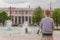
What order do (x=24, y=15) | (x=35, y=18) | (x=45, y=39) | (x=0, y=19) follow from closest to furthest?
(x=45, y=39) → (x=35, y=18) → (x=0, y=19) → (x=24, y=15)

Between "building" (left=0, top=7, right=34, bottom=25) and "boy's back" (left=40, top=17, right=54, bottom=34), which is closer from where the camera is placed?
"boy's back" (left=40, top=17, right=54, bottom=34)

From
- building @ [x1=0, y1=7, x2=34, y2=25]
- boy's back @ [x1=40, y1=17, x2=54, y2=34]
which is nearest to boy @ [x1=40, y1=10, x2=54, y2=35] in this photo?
boy's back @ [x1=40, y1=17, x2=54, y2=34]

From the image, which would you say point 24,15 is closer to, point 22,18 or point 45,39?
point 22,18

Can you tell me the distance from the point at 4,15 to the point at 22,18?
27.9 metres

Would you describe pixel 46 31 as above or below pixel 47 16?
below

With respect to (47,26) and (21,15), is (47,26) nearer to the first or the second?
(47,26)

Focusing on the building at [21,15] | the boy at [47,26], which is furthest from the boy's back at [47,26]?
the building at [21,15]

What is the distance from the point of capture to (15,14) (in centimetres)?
11950

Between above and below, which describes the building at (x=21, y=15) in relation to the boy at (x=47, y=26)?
below

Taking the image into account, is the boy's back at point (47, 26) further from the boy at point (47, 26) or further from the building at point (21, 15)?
the building at point (21, 15)

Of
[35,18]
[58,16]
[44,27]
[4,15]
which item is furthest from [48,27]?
[4,15]

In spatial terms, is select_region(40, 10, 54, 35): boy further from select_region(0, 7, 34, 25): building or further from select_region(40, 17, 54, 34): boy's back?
select_region(0, 7, 34, 25): building

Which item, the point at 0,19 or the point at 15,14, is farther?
the point at 15,14

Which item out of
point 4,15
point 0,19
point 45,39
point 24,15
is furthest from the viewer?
point 24,15
